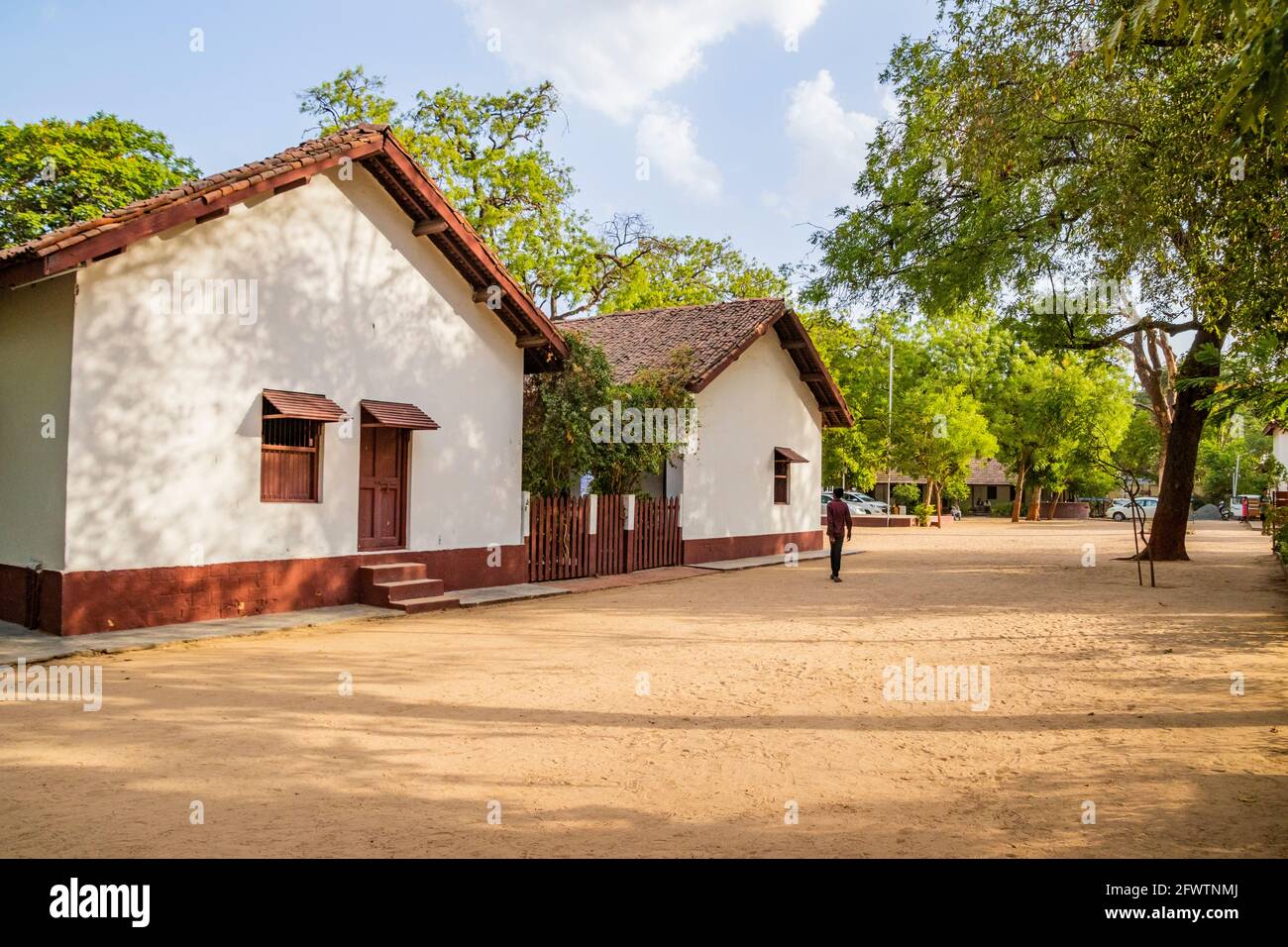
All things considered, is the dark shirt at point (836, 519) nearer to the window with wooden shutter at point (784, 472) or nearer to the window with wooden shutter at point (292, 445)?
the window with wooden shutter at point (784, 472)

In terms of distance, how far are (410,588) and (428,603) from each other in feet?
1.12

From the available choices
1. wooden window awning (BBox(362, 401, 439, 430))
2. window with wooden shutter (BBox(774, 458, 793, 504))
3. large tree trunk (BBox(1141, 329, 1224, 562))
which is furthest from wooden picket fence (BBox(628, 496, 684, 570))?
large tree trunk (BBox(1141, 329, 1224, 562))

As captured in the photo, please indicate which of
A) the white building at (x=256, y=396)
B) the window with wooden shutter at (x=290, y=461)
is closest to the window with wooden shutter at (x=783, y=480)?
the white building at (x=256, y=396)

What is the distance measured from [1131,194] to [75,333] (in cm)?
1173

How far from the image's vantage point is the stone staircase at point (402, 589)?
1252 cm

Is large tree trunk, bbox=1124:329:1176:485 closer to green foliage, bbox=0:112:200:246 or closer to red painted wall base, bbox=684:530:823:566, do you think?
red painted wall base, bbox=684:530:823:566

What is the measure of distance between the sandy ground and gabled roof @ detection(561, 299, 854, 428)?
9.27 m

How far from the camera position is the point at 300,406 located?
11633mm

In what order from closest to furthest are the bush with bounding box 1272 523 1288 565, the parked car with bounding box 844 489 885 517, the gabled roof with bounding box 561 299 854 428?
the bush with bounding box 1272 523 1288 565, the gabled roof with bounding box 561 299 854 428, the parked car with bounding box 844 489 885 517

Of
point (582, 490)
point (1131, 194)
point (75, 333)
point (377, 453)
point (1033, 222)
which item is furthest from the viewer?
point (582, 490)

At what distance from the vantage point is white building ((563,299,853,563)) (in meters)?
20.2

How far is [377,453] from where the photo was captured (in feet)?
43.7
